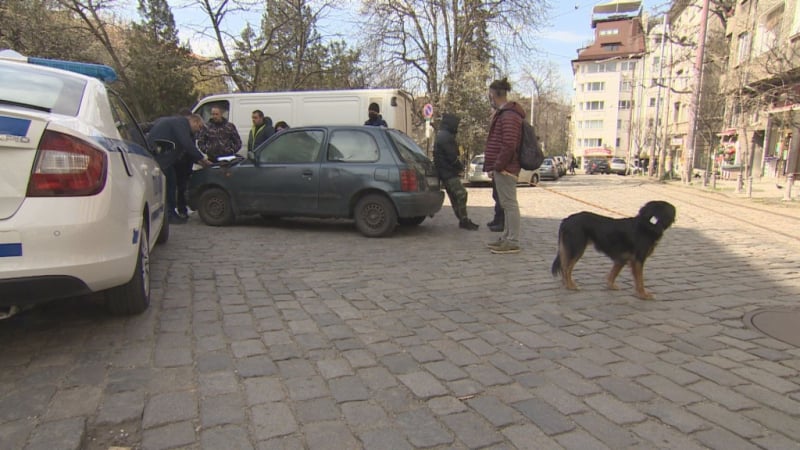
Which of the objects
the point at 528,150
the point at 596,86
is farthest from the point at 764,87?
the point at 596,86

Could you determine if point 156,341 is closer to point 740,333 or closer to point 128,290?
point 128,290

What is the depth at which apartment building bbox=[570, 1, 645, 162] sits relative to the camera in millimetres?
80500

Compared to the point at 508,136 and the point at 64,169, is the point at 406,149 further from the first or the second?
the point at 64,169

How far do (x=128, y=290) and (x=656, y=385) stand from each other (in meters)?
3.40

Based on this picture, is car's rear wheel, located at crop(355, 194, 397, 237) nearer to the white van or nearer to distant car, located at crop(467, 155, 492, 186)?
the white van

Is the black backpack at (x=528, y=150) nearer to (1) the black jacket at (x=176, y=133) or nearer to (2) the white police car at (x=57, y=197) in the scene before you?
(2) the white police car at (x=57, y=197)

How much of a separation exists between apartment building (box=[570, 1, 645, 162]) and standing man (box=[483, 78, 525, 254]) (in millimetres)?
79917

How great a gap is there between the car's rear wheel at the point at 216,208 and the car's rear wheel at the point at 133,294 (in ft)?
14.1

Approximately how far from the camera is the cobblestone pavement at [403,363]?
231 cm

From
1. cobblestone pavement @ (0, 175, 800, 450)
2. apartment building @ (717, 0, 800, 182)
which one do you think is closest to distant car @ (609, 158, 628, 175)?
apartment building @ (717, 0, 800, 182)

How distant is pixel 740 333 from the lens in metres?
3.64

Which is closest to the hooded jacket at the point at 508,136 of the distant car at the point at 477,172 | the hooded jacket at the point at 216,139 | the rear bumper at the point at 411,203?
the rear bumper at the point at 411,203

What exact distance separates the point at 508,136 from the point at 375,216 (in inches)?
88.2

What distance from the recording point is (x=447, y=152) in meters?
7.91
